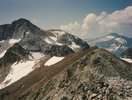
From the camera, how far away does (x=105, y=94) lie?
207 ft

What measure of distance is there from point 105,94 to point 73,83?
1305 cm

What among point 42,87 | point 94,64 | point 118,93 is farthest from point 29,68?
point 118,93

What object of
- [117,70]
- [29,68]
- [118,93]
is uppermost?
[29,68]

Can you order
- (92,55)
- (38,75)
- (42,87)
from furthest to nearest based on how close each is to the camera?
(38,75) → (42,87) → (92,55)

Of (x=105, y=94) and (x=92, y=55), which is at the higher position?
(x=92, y=55)

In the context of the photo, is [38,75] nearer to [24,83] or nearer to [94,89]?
[24,83]

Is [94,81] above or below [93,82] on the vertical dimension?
above

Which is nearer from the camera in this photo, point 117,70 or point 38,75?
point 117,70

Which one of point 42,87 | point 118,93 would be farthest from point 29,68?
point 118,93

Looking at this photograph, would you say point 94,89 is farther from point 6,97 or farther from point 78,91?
point 6,97

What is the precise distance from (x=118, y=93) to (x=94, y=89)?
630cm

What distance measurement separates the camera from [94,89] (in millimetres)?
66250

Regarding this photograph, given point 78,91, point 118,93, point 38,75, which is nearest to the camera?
point 118,93

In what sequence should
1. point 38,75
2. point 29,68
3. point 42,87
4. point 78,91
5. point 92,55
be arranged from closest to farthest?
point 78,91
point 92,55
point 42,87
point 38,75
point 29,68
